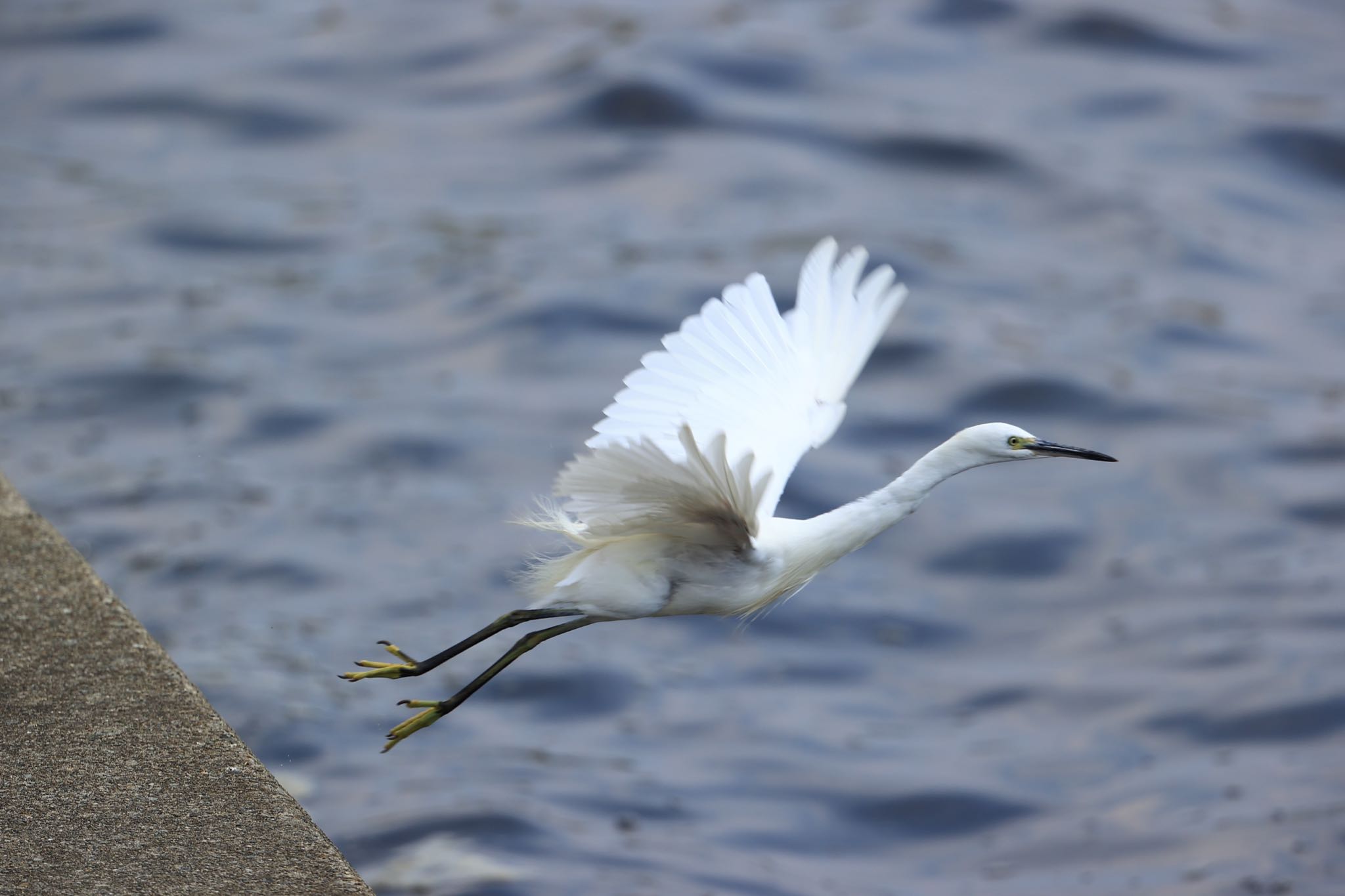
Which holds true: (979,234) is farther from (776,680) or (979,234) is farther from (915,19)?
(776,680)

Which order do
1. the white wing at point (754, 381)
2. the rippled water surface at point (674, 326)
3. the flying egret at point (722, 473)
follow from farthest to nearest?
the rippled water surface at point (674, 326)
the white wing at point (754, 381)
the flying egret at point (722, 473)

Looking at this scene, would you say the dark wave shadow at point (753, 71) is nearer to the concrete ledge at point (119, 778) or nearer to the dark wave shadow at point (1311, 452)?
the dark wave shadow at point (1311, 452)

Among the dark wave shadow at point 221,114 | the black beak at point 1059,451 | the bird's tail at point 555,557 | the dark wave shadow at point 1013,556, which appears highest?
the black beak at point 1059,451

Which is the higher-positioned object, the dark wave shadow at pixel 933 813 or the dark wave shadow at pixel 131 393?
the dark wave shadow at pixel 131 393

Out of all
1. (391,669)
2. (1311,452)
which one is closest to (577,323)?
(1311,452)

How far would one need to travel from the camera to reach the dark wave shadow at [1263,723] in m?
7.78

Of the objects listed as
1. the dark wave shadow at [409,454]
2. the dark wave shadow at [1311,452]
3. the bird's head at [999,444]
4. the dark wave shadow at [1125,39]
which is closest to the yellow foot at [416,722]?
the bird's head at [999,444]

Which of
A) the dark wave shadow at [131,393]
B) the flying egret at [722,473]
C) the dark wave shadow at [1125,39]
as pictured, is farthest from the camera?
the dark wave shadow at [1125,39]

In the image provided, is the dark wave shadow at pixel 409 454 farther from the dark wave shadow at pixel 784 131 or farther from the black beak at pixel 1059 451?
the black beak at pixel 1059 451

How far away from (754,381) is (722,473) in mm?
917

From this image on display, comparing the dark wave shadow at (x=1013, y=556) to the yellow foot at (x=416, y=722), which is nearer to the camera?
the yellow foot at (x=416, y=722)

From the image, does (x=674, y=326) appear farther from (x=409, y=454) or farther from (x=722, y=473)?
(x=722, y=473)

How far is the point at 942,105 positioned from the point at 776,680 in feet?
21.0

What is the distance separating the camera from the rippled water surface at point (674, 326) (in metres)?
7.20
